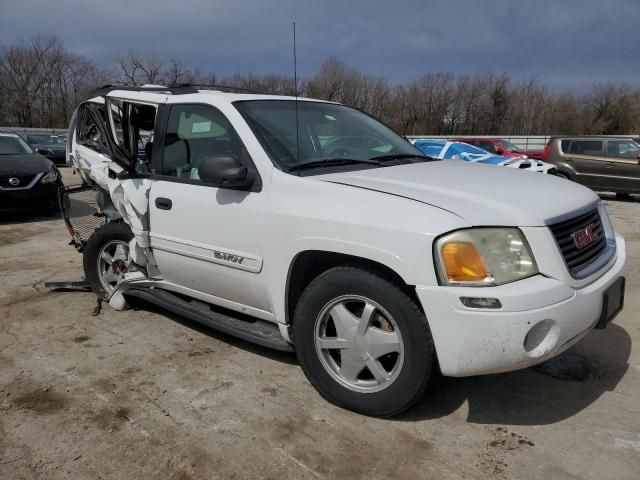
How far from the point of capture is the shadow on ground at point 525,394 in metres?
2.81

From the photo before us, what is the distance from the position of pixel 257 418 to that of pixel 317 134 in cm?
189

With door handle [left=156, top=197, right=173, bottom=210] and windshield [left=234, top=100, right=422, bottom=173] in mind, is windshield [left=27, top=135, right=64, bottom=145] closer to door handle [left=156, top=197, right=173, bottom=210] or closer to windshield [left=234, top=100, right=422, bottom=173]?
door handle [left=156, top=197, right=173, bottom=210]

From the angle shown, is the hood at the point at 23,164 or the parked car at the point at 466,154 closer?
the hood at the point at 23,164

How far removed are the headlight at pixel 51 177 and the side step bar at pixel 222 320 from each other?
6273 millimetres

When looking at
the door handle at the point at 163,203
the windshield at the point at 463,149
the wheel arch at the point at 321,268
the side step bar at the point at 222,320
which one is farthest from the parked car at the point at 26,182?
the windshield at the point at 463,149

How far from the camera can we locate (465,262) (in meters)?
2.32

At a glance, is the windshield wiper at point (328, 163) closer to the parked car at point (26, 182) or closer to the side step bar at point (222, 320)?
the side step bar at point (222, 320)

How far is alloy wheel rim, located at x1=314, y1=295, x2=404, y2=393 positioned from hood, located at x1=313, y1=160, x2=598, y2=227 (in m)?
0.61

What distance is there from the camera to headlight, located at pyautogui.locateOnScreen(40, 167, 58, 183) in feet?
29.9

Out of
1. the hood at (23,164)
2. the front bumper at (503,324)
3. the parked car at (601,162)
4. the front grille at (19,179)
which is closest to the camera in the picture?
the front bumper at (503,324)

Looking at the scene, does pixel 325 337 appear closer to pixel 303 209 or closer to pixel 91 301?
pixel 303 209

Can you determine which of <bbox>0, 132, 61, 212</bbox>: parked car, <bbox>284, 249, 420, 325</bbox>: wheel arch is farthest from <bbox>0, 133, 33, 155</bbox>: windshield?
<bbox>284, 249, 420, 325</bbox>: wheel arch

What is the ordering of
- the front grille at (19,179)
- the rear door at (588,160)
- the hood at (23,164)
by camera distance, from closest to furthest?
the front grille at (19,179) → the hood at (23,164) → the rear door at (588,160)


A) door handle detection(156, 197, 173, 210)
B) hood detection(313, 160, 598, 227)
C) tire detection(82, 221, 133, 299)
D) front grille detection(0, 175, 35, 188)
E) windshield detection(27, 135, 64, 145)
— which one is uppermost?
windshield detection(27, 135, 64, 145)
